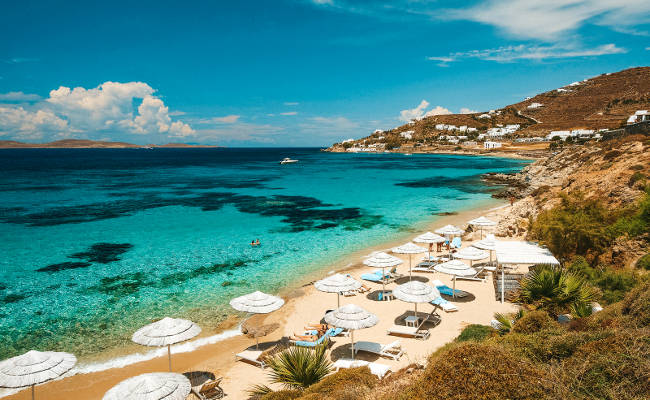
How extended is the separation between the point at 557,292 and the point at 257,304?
942 centimetres

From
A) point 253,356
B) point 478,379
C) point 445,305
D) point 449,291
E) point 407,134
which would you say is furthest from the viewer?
point 407,134

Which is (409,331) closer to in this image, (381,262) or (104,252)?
(381,262)

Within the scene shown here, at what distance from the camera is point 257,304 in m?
11.0

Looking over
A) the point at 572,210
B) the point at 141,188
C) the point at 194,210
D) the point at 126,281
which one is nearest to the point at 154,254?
the point at 126,281

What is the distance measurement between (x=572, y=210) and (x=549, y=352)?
13070 millimetres

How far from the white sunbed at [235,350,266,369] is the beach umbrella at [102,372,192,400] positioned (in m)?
3.44

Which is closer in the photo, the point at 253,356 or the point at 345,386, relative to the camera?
the point at 345,386

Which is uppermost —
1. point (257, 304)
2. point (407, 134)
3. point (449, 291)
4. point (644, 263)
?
point (407, 134)

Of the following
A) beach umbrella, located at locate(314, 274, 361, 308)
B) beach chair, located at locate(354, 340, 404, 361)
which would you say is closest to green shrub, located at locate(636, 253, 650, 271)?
beach chair, located at locate(354, 340, 404, 361)

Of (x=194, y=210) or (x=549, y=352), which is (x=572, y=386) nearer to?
(x=549, y=352)

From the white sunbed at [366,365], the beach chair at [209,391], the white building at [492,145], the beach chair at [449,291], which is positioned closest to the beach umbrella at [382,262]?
the beach chair at [449,291]

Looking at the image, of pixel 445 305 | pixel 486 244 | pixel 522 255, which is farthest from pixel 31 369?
pixel 486 244

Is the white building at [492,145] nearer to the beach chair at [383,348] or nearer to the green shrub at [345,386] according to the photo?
the beach chair at [383,348]

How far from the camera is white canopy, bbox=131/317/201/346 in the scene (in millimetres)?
8891
